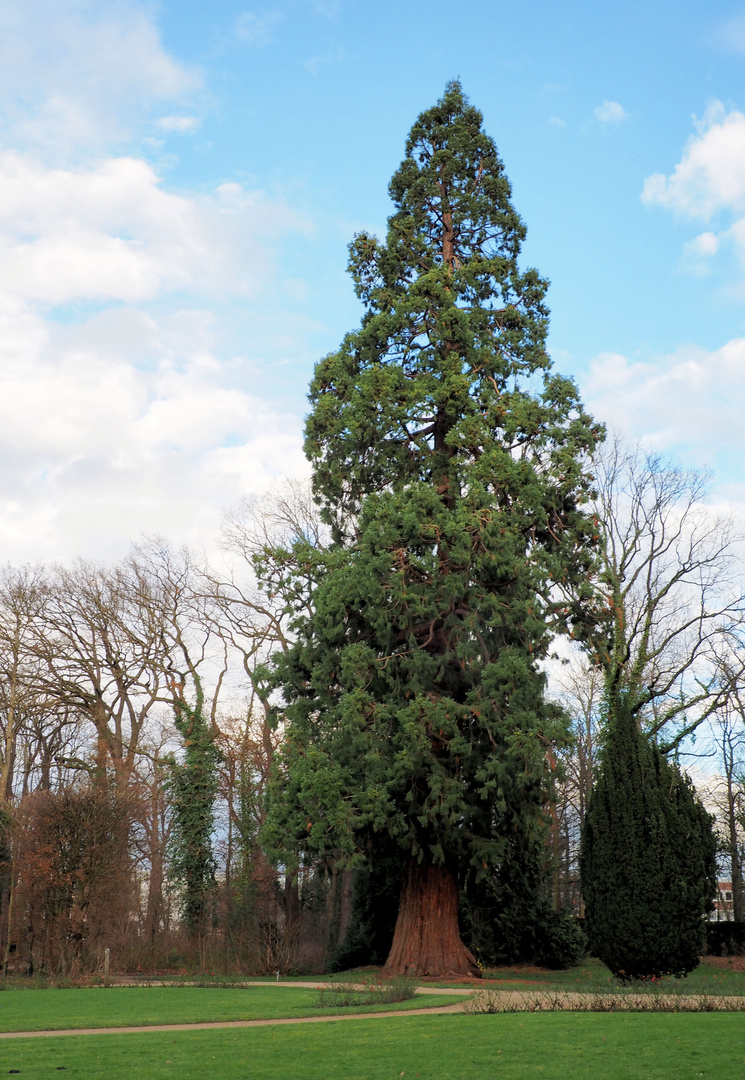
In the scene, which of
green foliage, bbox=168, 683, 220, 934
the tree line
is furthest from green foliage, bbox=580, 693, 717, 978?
green foliage, bbox=168, 683, 220, 934

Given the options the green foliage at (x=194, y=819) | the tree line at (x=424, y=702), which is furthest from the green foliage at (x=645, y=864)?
the green foliage at (x=194, y=819)

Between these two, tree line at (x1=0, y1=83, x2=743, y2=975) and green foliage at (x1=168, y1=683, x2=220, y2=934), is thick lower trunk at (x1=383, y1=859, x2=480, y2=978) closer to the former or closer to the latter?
tree line at (x1=0, y1=83, x2=743, y2=975)

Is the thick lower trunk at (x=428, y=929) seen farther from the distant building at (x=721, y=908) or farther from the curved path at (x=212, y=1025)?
the curved path at (x=212, y=1025)

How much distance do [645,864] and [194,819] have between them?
53.4ft

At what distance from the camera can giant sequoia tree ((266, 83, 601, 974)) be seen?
55.3 feet

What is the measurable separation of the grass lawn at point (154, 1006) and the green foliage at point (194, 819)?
30.3 ft

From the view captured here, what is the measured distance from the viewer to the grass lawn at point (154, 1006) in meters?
11.4

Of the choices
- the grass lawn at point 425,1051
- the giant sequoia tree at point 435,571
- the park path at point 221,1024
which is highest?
the giant sequoia tree at point 435,571

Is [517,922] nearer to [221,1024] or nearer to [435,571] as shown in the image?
[435,571]

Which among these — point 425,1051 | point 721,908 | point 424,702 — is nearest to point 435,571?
point 424,702

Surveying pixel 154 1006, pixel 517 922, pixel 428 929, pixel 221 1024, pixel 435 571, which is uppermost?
pixel 435 571

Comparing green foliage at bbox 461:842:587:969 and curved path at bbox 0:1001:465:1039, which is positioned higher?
curved path at bbox 0:1001:465:1039

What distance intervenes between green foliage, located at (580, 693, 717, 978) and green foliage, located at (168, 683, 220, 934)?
14.8 m

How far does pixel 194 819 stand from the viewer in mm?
27031
